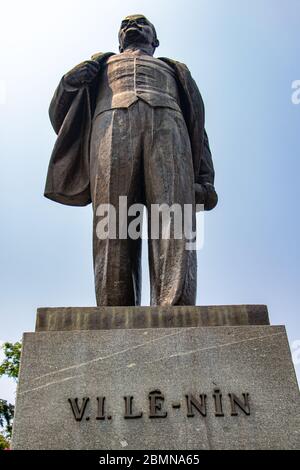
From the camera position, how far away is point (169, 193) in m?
5.30

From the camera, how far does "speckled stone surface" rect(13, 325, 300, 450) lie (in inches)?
143

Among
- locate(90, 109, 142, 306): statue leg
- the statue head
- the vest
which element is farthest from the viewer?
the statue head

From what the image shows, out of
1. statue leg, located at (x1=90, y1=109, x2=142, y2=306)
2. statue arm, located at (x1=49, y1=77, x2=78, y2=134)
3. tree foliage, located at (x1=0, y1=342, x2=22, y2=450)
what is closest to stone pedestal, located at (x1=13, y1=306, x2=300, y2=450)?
statue leg, located at (x1=90, y1=109, x2=142, y2=306)

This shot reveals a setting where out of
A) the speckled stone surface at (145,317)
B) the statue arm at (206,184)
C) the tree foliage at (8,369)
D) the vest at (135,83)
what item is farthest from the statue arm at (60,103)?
the tree foliage at (8,369)

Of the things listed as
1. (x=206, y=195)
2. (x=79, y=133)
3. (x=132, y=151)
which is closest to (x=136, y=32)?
(x=79, y=133)

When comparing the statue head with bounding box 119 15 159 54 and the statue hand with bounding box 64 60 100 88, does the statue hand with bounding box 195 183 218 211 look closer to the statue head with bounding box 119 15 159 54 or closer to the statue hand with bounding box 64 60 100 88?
the statue hand with bounding box 64 60 100 88

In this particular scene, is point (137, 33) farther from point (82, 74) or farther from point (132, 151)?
point (132, 151)

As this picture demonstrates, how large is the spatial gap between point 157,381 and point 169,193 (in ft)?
6.52

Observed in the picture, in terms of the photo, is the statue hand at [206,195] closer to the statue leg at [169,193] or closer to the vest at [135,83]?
the statue leg at [169,193]

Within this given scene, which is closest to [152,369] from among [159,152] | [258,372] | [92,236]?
[258,372]

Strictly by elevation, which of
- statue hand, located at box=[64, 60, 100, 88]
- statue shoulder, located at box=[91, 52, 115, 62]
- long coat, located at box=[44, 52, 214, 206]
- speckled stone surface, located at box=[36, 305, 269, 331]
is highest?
statue shoulder, located at box=[91, 52, 115, 62]

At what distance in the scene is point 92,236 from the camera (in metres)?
5.30

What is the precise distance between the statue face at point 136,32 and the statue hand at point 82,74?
760mm
